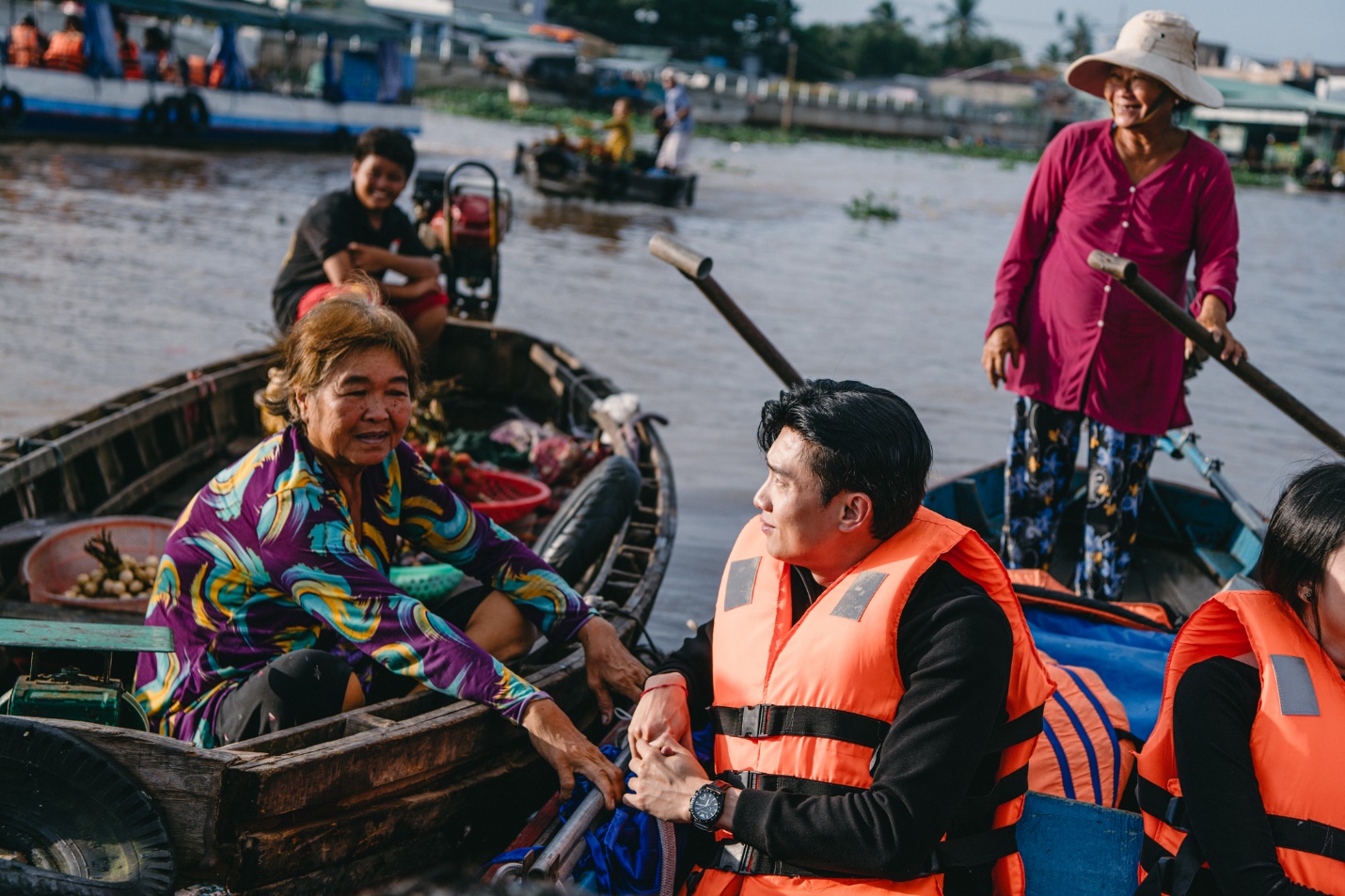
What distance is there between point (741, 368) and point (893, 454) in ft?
26.3

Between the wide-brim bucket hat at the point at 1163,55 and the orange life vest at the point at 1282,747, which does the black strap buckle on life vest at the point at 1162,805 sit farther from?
the wide-brim bucket hat at the point at 1163,55

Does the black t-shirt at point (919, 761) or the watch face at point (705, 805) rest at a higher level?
the black t-shirt at point (919, 761)

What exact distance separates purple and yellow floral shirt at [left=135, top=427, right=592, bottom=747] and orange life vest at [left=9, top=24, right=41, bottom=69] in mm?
20162

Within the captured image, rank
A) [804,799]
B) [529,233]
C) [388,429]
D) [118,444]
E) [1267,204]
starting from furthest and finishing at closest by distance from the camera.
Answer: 1. [1267,204]
2. [529,233]
3. [118,444]
4. [388,429]
5. [804,799]

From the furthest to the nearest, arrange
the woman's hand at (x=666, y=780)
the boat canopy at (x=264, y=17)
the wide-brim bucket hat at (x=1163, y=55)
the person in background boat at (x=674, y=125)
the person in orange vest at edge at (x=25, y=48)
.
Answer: the person in orange vest at edge at (x=25, y=48) < the boat canopy at (x=264, y=17) < the person in background boat at (x=674, y=125) < the wide-brim bucket hat at (x=1163, y=55) < the woman's hand at (x=666, y=780)

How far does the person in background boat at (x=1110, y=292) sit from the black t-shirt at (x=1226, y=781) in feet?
5.70

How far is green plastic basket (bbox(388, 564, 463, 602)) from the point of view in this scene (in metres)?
3.25

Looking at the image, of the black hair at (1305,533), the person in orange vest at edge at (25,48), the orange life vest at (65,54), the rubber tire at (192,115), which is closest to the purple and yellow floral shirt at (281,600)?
the black hair at (1305,533)

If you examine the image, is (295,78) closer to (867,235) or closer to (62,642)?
(867,235)

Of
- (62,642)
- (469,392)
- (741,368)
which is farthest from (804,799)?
(741,368)

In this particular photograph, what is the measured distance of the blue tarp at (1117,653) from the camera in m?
2.89

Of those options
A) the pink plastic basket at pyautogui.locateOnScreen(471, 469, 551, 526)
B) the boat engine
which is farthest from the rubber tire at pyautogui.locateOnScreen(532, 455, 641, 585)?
the boat engine

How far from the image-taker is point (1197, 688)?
1885mm

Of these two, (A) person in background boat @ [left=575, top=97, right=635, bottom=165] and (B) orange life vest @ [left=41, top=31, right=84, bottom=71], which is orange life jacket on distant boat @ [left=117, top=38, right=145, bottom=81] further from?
(A) person in background boat @ [left=575, top=97, right=635, bottom=165]
